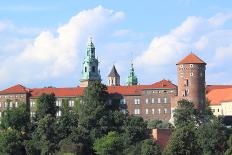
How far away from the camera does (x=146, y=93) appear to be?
8906 centimetres

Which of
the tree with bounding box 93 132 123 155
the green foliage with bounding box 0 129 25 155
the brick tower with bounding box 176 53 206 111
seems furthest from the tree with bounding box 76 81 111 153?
the brick tower with bounding box 176 53 206 111

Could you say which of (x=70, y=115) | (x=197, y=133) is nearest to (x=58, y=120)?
(x=70, y=115)

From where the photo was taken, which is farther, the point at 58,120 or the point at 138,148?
the point at 58,120

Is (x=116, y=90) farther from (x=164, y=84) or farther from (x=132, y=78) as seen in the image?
(x=132, y=78)

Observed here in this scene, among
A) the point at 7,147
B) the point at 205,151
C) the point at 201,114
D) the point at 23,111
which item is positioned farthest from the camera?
the point at 201,114

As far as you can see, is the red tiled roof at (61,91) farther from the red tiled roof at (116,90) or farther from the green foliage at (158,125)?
the green foliage at (158,125)

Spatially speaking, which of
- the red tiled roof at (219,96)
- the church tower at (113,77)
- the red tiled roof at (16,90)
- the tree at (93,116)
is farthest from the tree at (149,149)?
the church tower at (113,77)

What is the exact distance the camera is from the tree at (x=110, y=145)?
61344mm

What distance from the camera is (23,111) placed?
227 ft

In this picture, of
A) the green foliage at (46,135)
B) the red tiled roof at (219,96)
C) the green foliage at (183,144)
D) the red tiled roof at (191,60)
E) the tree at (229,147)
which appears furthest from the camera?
the red tiled roof at (219,96)

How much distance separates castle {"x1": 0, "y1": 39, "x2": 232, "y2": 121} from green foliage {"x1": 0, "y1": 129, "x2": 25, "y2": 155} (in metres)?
19.7

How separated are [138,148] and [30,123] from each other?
1127 centimetres

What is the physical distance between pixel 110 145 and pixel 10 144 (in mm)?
8110

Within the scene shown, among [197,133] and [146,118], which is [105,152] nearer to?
[197,133]
